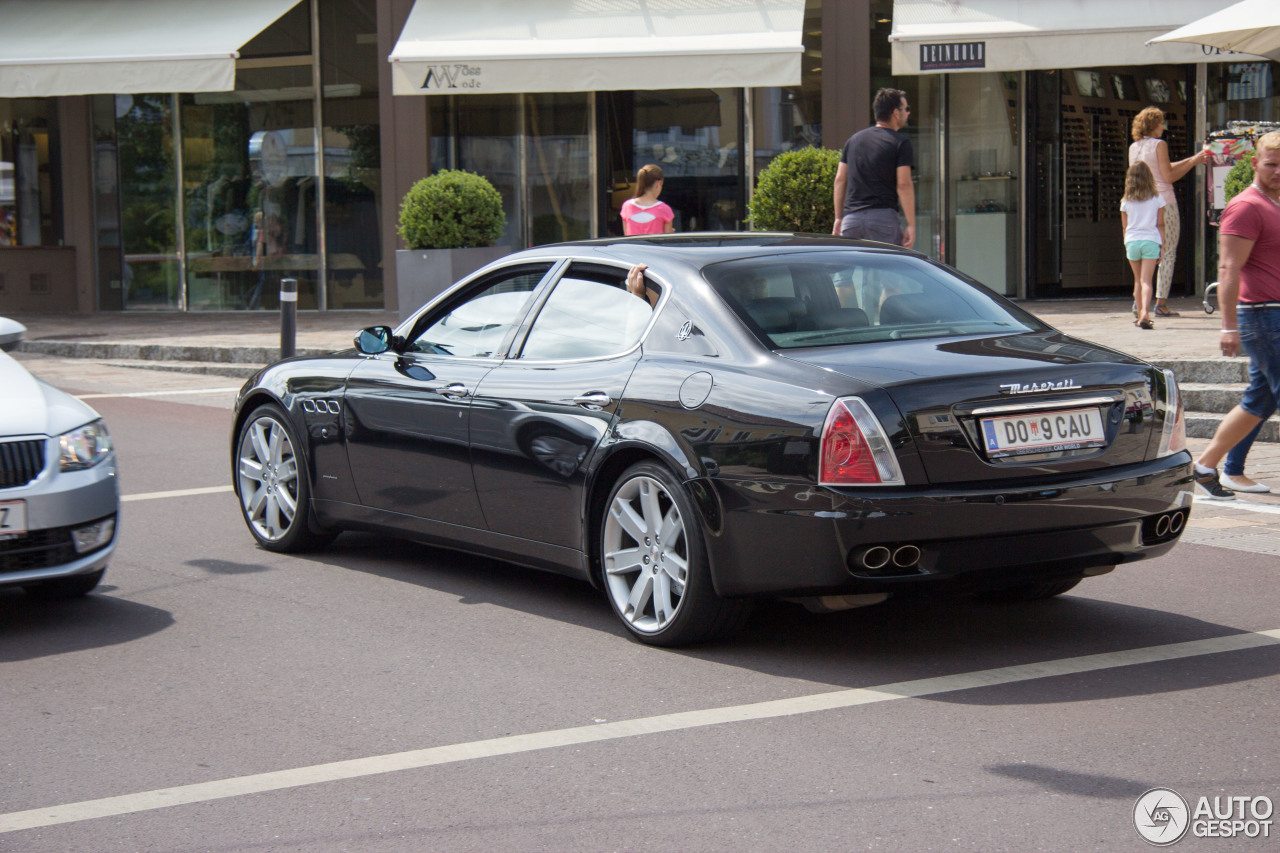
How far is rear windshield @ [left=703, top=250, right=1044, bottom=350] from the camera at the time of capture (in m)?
5.44

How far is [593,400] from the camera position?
5.63m

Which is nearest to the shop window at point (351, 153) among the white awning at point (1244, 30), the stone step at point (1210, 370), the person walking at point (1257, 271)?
the white awning at point (1244, 30)

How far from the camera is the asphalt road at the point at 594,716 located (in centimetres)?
379

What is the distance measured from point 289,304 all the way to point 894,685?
31.9ft

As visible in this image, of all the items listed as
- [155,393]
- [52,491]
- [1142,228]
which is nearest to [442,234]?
[155,393]

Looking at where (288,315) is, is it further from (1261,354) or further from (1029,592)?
(1029,592)

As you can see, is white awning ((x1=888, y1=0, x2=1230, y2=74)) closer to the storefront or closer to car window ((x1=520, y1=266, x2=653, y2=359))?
the storefront

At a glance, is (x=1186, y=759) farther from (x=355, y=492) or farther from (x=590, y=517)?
(x=355, y=492)

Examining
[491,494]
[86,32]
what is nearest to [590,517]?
[491,494]

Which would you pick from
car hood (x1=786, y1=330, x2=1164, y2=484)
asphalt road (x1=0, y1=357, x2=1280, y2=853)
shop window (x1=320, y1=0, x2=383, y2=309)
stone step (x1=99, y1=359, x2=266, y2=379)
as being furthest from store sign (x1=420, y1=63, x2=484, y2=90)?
car hood (x1=786, y1=330, x2=1164, y2=484)

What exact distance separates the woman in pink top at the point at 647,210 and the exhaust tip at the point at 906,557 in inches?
354

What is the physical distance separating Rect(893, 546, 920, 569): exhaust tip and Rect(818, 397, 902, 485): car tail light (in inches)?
8.2

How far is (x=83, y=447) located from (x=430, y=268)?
38.3 ft

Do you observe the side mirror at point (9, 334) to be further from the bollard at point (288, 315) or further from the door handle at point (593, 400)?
the bollard at point (288, 315)
